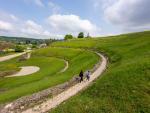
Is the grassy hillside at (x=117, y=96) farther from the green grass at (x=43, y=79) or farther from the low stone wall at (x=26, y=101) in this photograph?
the green grass at (x=43, y=79)

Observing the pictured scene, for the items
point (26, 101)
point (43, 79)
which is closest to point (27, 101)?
point (26, 101)

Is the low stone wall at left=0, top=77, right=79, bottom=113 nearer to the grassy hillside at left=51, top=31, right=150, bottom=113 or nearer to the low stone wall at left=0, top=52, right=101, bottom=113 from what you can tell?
the low stone wall at left=0, top=52, right=101, bottom=113

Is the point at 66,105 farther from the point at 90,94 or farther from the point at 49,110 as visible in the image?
the point at 90,94

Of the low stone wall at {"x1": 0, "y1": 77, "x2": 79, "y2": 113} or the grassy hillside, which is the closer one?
the grassy hillside

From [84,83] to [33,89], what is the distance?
9.34 meters

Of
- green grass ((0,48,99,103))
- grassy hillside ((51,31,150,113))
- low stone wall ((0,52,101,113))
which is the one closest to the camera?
grassy hillside ((51,31,150,113))

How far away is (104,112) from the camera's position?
25.6m

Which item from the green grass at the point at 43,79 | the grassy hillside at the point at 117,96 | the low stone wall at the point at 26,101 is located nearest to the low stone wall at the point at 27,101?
the low stone wall at the point at 26,101

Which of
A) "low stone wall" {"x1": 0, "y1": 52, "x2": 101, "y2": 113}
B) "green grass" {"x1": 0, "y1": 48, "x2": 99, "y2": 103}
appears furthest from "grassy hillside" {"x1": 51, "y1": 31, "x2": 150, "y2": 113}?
"green grass" {"x1": 0, "y1": 48, "x2": 99, "y2": 103}

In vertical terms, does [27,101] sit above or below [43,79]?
above

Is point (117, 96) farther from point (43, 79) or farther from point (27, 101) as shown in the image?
point (43, 79)

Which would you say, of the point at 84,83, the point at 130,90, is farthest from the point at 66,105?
the point at 84,83

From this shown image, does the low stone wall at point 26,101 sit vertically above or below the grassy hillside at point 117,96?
below

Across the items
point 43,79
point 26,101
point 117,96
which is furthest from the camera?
point 43,79
